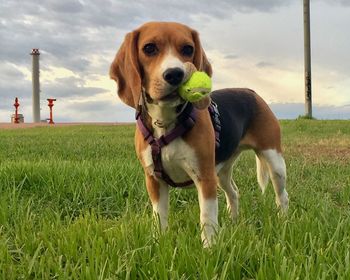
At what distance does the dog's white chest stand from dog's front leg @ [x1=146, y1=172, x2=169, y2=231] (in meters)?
0.22

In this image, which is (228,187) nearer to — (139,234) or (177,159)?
(177,159)

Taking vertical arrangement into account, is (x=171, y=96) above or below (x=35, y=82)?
below

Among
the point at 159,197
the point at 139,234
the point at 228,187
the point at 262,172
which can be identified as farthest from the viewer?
the point at 262,172

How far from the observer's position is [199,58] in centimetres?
381

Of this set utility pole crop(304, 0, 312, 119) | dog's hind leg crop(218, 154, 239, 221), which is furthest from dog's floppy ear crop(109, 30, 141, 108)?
utility pole crop(304, 0, 312, 119)

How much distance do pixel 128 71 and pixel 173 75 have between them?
513 mm

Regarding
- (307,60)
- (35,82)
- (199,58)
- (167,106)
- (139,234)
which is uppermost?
(307,60)

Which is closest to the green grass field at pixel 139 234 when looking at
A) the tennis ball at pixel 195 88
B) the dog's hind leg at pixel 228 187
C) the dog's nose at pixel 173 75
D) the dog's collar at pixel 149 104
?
the dog's hind leg at pixel 228 187

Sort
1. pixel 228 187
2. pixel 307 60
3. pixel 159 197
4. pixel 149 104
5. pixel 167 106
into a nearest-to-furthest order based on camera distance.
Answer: pixel 167 106
pixel 149 104
pixel 159 197
pixel 228 187
pixel 307 60

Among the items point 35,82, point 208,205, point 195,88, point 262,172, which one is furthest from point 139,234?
point 35,82

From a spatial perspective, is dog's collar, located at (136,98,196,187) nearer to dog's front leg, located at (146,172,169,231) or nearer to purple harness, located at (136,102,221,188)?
purple harness, located at (136,102,221,188)

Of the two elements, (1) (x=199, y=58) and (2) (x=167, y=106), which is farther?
(1) (x=199, y=58)

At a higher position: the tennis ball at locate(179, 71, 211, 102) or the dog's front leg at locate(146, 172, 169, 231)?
the tennis ball at locate(179, 71, 211, 102)

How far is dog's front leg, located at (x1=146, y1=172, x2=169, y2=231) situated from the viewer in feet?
12.9
